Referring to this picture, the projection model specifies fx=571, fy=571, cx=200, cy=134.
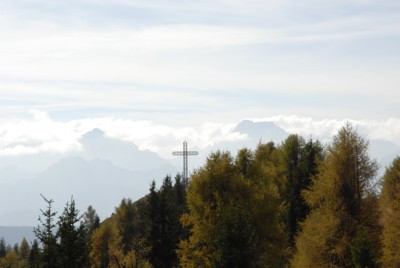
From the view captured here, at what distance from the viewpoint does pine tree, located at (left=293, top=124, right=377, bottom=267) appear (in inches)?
1511

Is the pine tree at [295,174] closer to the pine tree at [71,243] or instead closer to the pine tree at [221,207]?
the pine tree at [221,207]

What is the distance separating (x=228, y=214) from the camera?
3294 centimetres

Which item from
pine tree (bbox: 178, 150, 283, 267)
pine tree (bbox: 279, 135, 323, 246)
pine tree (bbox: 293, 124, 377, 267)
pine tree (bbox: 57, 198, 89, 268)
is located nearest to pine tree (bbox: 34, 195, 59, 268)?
pine tree (bbox: 57, 198, 89, 268)

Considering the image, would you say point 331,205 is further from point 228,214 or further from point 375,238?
point 228,214

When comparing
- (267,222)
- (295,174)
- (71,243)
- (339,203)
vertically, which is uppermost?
(295,174)

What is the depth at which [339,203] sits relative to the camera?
39031 mm

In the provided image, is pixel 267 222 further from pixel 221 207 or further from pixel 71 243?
pixel 71 243

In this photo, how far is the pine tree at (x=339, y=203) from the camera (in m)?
38.4

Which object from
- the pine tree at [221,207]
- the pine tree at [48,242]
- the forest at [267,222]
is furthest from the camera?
the pine tree at [221,207]

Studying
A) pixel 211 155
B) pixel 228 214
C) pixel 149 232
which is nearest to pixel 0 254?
pixel 149 232

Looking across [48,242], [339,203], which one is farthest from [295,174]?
Result: [48,242]

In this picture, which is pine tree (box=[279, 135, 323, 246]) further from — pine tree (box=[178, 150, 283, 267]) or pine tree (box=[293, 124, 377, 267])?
pine tree (box=[293, 124, 377, 267])

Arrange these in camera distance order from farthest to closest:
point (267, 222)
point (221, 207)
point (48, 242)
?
point (267, 222) < point (221, 207) < point (48, 242)

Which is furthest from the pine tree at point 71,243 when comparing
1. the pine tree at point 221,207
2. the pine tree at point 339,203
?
the pine tree at point 339,203
